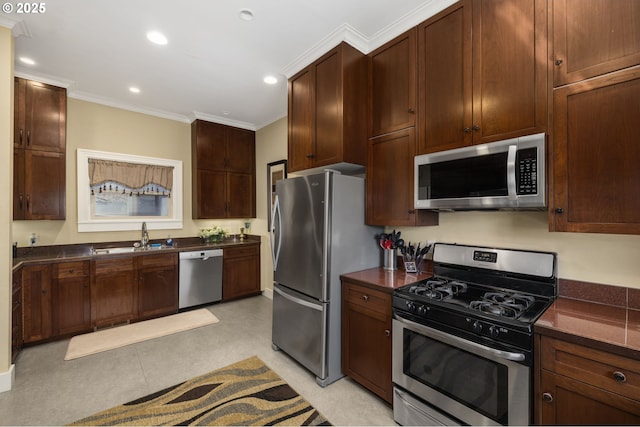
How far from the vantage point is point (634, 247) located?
156cm

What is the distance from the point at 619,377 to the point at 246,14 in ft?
9.83

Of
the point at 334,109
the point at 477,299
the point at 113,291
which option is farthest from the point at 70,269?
the point at 477,299

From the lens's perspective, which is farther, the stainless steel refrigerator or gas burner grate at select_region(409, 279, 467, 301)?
the stainless steel refrigerator

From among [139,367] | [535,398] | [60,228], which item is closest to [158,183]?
[60,228]

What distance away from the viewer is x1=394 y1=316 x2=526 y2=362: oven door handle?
4.57ft

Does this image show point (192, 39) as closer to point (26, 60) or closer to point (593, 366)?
point (26, 60)

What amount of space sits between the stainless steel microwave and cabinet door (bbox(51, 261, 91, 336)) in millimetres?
3739

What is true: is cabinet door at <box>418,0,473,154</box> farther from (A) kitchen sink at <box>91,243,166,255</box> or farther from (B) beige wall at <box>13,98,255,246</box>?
(B) beige wall at <box>13,98,255,246</box>

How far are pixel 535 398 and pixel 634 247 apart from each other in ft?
3.31

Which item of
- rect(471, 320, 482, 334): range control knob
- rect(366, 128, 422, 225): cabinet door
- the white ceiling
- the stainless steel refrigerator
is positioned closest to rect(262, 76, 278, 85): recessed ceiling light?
the white ceiling

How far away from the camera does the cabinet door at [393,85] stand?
2.21m

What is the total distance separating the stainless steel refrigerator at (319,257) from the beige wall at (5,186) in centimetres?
213

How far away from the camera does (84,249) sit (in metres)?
3.66

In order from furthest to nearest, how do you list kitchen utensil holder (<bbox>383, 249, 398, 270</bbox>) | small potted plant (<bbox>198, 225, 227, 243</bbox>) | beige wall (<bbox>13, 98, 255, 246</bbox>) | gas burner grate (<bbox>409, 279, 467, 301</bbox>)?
small potted plant (<bbox>198, 225, 227, 243</bbox>) < beige wall (<bbox>13, 98, 255, 246</bbox>) < kitchen utensil holder (<bbox>383, 249, 398, 270</bbox>) < gas burner grate (<bbox>409, 279, 467, 301</bbox>)
